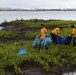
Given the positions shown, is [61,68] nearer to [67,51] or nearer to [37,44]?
[67,51]

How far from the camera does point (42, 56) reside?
1548 cm

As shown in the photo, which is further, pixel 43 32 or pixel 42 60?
pixel 43 32

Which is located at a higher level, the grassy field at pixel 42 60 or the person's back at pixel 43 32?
the person's back at pixel 43 32

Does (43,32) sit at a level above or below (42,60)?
above

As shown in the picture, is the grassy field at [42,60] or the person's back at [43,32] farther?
the person's back at [43,32]

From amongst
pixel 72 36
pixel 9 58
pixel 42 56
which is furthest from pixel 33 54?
pixel 72 36

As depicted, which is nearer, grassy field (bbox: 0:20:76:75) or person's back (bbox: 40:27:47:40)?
grassy field (bbox: 0:20:76:75)

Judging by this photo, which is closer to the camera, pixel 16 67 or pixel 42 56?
pixel 16 67

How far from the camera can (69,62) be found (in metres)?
15.3

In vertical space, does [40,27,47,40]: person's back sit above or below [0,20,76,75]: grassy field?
above

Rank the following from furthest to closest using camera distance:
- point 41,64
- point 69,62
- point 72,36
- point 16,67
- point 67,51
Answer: point 72,36 → point 67,51 → point 69,62 → point 41,64 → point 16,67

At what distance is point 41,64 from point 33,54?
156cm

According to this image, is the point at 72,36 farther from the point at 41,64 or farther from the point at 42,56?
the point at 41,64

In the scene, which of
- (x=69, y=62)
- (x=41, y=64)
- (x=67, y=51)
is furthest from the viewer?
(x=67, y=51)
